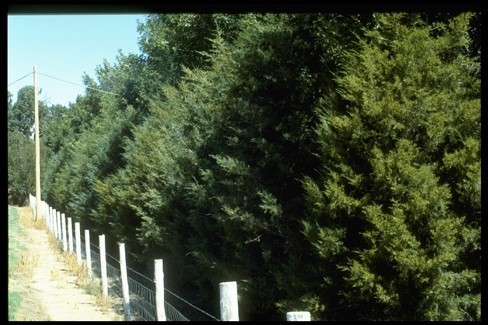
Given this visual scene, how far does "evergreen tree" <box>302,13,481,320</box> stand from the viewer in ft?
15.7

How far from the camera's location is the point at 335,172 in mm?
5277

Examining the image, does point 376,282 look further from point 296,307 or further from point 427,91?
point 427,91

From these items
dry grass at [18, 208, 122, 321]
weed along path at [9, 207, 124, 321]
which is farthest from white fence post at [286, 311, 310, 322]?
dry grass at [18, 208, 122, 321]

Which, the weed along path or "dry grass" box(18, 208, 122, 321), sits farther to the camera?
"dry grass" box(18, 208, 122, 321)

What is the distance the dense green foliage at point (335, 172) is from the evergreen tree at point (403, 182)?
0.04ft

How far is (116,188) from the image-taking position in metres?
14.6

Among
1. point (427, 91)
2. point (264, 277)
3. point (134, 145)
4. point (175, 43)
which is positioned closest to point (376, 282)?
point (427, 91)

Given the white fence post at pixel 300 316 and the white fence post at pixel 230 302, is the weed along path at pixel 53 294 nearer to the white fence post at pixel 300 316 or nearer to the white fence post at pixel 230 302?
the white fence post at pixel 230 302

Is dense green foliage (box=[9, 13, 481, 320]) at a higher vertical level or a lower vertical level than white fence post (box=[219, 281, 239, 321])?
higher

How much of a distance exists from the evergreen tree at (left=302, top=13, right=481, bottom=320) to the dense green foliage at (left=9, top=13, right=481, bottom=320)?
0.04ft

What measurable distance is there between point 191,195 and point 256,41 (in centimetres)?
303

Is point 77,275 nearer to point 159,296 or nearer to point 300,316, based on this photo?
point 159,296

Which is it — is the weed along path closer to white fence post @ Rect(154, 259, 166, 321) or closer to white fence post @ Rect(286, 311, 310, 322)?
white fence post @ Rect(154, 259, 166, 321)

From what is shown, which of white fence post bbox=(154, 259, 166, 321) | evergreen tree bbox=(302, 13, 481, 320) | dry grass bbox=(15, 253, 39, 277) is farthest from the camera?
dry grass bbox=(15, 253, 39, 277)
